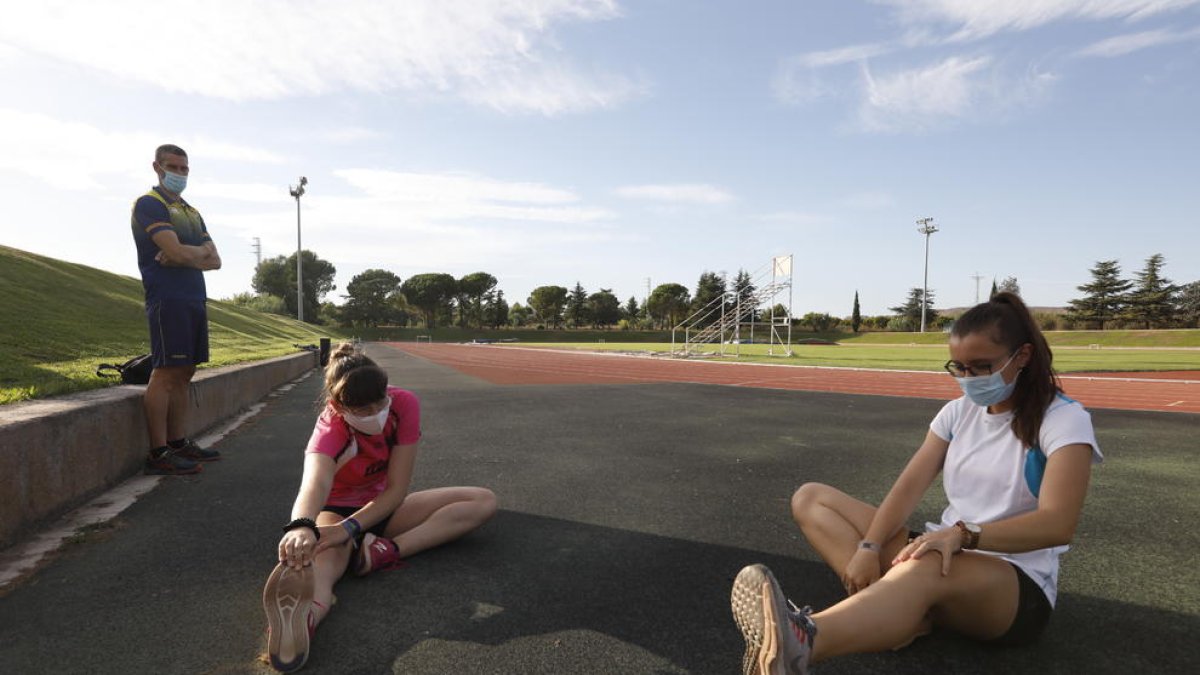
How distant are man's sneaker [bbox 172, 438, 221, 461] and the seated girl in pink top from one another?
238 cm

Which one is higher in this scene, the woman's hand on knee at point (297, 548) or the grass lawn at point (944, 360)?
the woman's hand on knee at point (297, 548)

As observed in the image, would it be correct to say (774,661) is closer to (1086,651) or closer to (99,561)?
(1086,651)

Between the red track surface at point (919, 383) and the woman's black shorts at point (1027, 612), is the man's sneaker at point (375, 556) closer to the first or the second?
the woman's black shorts at point (1027, 612)

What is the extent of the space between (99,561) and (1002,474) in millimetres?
3793

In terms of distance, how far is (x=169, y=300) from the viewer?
414 cm

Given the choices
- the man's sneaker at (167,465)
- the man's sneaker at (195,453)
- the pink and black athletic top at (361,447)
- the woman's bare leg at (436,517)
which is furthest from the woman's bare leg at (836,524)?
the man's sneaker at (195,453)

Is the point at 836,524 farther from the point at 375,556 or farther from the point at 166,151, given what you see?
the point at 166,151

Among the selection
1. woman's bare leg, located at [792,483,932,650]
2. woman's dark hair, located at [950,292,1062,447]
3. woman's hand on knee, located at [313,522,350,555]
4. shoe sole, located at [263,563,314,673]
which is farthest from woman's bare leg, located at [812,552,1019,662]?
woman's hand on knee, located at [313,522,350,555]

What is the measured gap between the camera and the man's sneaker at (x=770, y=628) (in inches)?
60.3

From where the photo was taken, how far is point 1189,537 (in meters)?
3.09

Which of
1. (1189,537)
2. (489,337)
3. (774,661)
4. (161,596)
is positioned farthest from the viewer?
A: (489,337)

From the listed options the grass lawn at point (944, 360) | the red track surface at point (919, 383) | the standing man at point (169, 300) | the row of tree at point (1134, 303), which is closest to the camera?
the standing man at point (169, 300)

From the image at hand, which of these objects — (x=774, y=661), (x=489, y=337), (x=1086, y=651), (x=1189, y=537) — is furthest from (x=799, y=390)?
(x=489, y=337)

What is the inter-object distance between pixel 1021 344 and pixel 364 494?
9.05 feet
